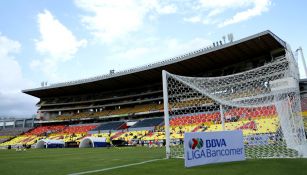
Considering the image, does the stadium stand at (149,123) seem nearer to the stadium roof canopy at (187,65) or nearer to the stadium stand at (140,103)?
the stadium stand at (140,103)

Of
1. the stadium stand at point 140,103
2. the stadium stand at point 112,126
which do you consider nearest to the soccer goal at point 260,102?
the stadium stand at point 140,103

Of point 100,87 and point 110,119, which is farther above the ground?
point 100,87

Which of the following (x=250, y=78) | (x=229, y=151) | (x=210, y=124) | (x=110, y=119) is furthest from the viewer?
(x=110, y=119)

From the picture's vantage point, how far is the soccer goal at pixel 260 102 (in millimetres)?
15344

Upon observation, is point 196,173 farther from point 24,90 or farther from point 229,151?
point 24,90

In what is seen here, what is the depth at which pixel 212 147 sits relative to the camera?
1253 cm

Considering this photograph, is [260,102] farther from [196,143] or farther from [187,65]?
[187,65]

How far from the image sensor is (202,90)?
1970 centimetres

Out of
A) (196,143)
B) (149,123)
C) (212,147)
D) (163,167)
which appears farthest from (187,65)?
(163,167)

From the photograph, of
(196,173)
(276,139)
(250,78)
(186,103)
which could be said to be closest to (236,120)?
(186,103)

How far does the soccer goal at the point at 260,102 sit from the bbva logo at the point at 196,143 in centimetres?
410

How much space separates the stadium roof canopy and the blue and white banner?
109 ft

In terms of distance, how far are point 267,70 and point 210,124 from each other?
25360 millimetres

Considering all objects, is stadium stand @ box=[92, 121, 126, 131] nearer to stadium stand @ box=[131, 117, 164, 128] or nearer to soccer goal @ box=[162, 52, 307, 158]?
stadium stand @ box=[131, 117, 164, 128]
